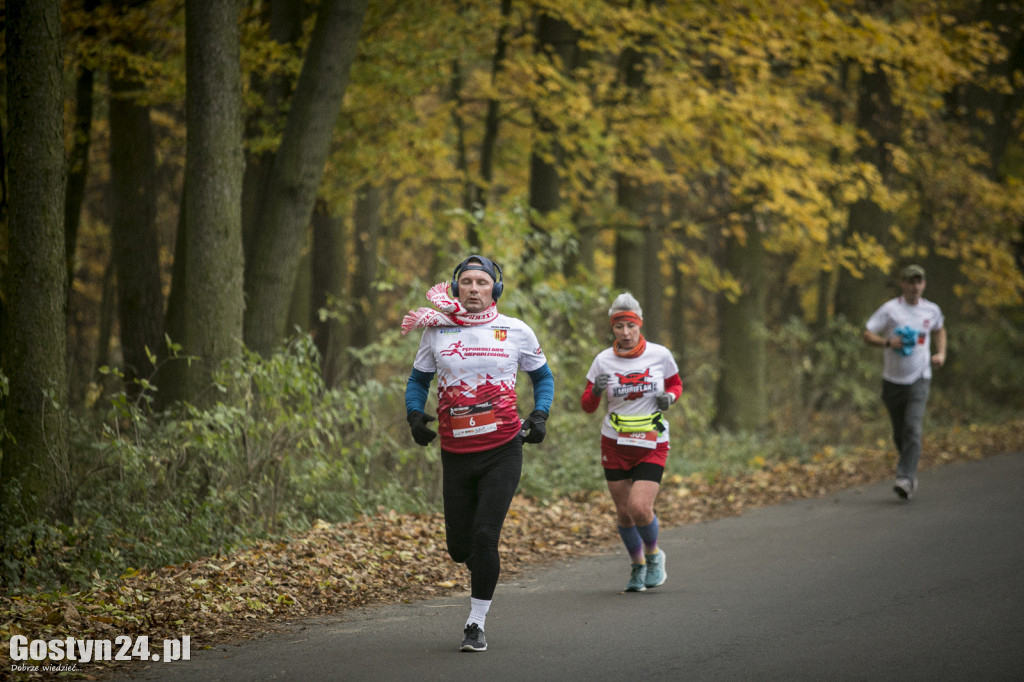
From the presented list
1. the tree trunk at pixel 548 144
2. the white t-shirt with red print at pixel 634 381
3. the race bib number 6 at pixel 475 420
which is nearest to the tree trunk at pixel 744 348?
the tree trunk at pixel 548 144

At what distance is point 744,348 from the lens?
61.9 ft

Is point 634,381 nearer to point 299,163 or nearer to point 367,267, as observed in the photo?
point 299,163

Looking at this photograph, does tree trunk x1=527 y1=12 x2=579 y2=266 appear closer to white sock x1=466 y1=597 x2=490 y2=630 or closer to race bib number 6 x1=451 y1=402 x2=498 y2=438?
race bib number 6 x1=451 y1=402 x2=498 y2=438

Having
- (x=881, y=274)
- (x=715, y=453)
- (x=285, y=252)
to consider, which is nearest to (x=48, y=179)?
(x=285, y=252)

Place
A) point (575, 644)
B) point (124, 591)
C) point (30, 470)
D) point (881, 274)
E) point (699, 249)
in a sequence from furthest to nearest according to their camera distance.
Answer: point (699, 249), point (881, 274), point (30, 470), point (124, 591), point (575, 644)

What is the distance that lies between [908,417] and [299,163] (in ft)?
23.3

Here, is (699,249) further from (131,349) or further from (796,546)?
(796,546)

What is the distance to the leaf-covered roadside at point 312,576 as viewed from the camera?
6.28 m

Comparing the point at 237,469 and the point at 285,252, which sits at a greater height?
the point at 285,252

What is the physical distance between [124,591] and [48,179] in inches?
142

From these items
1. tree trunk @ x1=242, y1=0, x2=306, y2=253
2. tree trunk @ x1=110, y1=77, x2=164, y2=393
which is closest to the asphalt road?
tree trunk @ x1=242, y1=0, x2=306, y2=253

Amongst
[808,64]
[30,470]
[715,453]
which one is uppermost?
[808,64]

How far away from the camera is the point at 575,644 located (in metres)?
6.07

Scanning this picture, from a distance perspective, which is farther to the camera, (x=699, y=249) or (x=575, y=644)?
(x=699, y=249)
